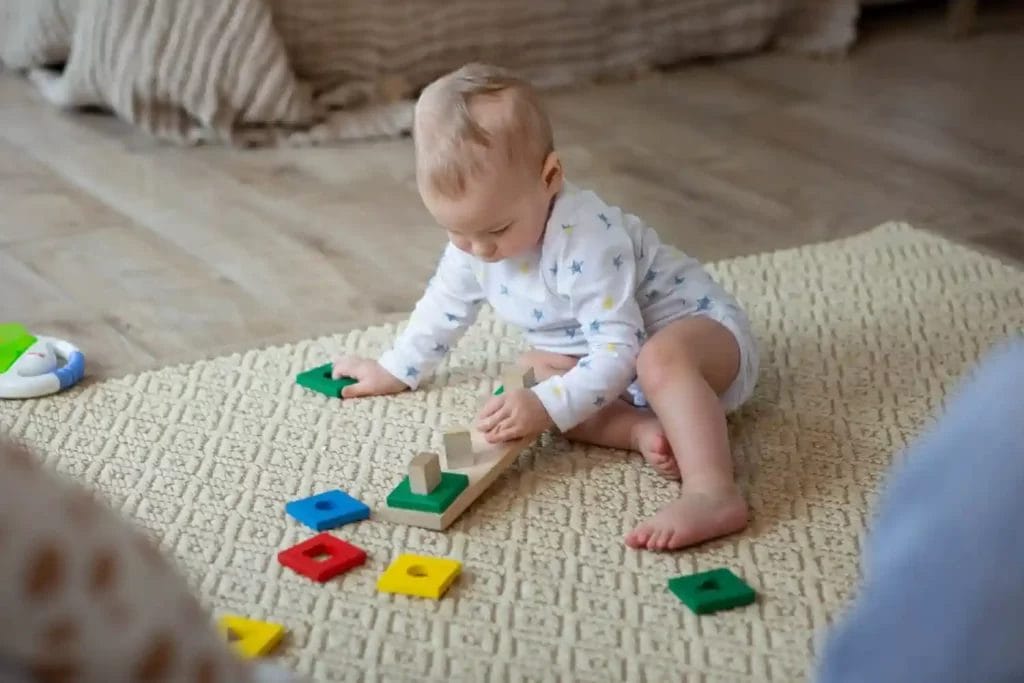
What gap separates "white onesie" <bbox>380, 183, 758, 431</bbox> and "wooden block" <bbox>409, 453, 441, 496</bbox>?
12 centimetres

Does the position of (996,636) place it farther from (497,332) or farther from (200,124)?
(200,124)

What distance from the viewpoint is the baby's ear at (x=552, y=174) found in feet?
3.87

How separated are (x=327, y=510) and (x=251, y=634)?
178 millimetres

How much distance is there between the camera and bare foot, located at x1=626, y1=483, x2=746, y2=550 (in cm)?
107

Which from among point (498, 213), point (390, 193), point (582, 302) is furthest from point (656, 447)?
point (390, 193)

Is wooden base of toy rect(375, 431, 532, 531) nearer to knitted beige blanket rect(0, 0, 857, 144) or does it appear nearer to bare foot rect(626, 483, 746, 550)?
bare foot rect(626, 483, 746, 550)

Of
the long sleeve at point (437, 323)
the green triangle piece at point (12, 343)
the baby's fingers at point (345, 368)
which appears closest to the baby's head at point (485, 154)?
the long sleeve at point (437, 323)

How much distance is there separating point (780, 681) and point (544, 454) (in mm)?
372

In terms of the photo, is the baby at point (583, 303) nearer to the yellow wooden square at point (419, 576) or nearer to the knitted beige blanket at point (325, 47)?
the yellow wooden square at point (419, 576)

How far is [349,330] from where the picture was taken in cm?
150

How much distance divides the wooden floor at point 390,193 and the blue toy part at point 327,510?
1.20 feet

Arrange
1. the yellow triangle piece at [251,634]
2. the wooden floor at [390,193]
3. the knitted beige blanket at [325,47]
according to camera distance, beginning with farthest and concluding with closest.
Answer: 1. the knitted beige blanket at [325,47]
2. the wooden floor at [390,193]
3. the yellow triangle piece at [251,634]

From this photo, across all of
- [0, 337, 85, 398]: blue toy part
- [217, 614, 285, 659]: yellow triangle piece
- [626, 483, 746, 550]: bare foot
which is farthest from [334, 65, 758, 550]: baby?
[0, 337, 85, 398]: blue toy part

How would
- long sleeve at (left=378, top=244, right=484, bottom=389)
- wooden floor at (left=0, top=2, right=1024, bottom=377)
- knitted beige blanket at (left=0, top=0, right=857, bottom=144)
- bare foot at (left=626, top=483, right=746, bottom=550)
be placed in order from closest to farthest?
bare foot at (left=626, top=483, right=746, bottom=550)
long sleeve at (left=378, top=244, right=484, bottom=389)
wooden floor at (left=0, top=2, right=1024, bottom=377)
knitted beige blanket at (left=0, top=0, right=857, bottom=144)
